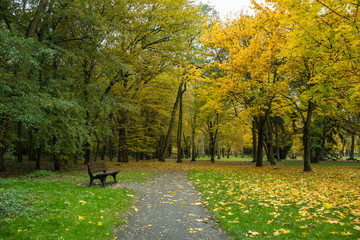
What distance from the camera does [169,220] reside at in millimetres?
5035

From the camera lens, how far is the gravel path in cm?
425

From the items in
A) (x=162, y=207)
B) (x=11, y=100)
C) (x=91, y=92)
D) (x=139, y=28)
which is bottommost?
(x=162, y=207)

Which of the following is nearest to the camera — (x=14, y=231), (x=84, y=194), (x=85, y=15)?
(x=14, y=231)

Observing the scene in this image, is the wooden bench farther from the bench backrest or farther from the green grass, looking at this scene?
the green grass

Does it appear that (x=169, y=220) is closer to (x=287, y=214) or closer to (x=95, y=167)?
(x=287, y=214)

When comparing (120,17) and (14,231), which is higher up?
(120,17)

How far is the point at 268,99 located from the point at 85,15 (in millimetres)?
10923

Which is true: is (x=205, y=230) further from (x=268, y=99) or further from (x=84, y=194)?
(x=268, y=99)

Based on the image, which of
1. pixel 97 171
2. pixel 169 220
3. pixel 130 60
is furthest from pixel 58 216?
pixel 130 60

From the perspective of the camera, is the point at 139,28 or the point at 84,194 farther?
the point at 139,28

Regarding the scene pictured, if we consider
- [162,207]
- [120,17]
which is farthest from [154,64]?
[162,207]

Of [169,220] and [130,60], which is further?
[130,60]

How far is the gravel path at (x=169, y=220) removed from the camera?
425 cm

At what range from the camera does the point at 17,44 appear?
719 centimetres
